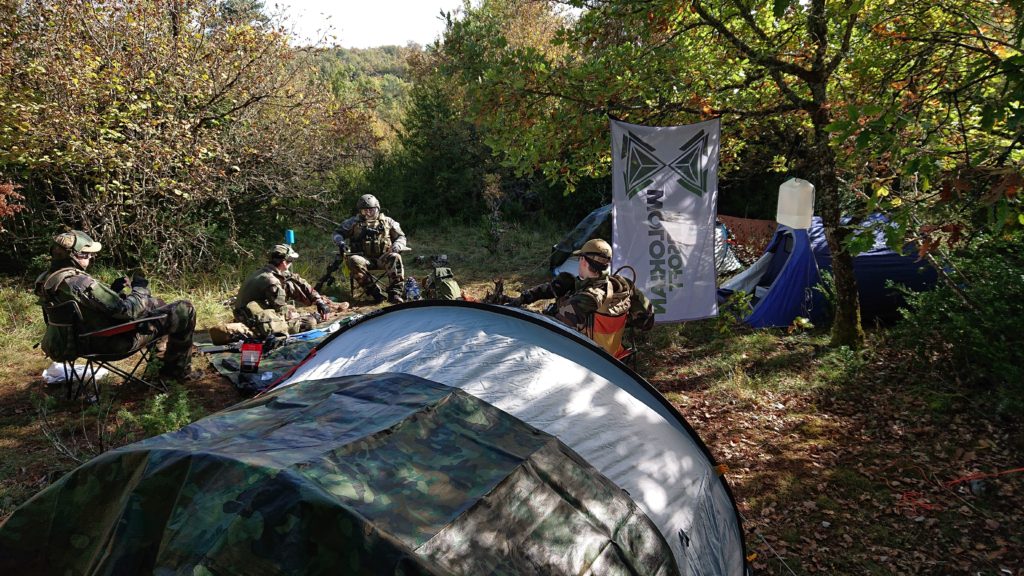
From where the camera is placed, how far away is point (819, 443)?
4.48m

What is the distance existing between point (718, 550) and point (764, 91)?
5.15 meters

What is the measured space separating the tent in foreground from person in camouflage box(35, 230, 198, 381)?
3158mm

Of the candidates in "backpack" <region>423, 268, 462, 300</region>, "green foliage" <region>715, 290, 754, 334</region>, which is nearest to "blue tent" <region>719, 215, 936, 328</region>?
"green foliage" <region>715, 290, 754, 334</region>

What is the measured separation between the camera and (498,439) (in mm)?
2113

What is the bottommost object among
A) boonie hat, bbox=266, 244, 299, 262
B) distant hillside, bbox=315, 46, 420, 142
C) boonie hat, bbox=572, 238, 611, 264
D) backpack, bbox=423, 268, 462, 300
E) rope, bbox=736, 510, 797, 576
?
rope, bbox=736, 510, 797, 576

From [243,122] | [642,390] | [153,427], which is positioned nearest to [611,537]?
[642,390]

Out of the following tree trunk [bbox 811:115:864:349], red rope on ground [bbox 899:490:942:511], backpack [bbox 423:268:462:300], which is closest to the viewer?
red rope on ground [bbox 899:490:942:511]

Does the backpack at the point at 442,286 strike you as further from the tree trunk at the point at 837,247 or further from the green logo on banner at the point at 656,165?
the tree trunk at the point at 837,247

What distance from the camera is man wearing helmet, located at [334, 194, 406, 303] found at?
8805 mm

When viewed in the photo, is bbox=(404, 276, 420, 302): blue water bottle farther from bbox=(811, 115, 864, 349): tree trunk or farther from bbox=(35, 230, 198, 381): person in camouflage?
bbox=(811, 115, 864, 349): tree trunk

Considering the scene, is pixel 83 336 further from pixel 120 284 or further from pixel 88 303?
pixel 120 284

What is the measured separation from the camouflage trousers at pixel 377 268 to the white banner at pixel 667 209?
4.68 metres

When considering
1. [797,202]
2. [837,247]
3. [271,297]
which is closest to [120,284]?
[271,297]

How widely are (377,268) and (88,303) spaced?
15.1 ft
